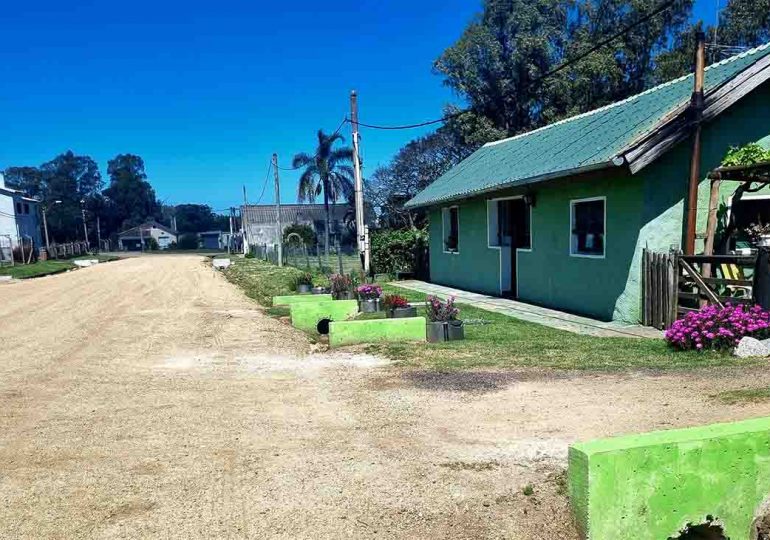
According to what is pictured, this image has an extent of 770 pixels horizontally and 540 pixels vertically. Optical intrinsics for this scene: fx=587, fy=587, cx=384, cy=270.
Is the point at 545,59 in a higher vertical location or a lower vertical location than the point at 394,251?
higher

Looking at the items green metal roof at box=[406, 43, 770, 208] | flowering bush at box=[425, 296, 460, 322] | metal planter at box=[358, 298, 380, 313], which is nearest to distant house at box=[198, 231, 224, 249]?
green metal roof at box=[406, 43, 770, 208]

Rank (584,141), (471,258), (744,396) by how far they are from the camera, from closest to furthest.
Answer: (744,396) → (584,141) → (471,258)

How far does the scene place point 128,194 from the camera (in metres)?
122

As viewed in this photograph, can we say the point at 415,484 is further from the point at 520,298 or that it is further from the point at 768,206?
the point at 520,298

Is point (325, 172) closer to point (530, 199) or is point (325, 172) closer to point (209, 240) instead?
point (530, 199)

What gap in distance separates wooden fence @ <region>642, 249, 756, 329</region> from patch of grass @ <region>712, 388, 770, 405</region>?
334 centimetres

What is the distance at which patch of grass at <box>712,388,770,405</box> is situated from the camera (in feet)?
15.8

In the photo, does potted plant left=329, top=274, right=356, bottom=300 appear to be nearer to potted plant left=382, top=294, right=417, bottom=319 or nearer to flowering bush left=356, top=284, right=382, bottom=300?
flowering bush left=356, top=284, right=382, bottom=300

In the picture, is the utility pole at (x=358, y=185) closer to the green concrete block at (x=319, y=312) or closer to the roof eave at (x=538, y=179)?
the roof eave at (x=538, y=179)

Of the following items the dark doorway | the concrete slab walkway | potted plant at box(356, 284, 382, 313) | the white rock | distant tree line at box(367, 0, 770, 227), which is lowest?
the concrete slab walkway

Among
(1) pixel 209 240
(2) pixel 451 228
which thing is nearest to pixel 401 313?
(2) pixel 451 228

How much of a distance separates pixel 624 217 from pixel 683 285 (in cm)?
146

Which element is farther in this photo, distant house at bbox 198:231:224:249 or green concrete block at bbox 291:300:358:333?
distant house at bbox 198:231:224:249

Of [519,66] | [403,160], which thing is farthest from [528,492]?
[403,160]
